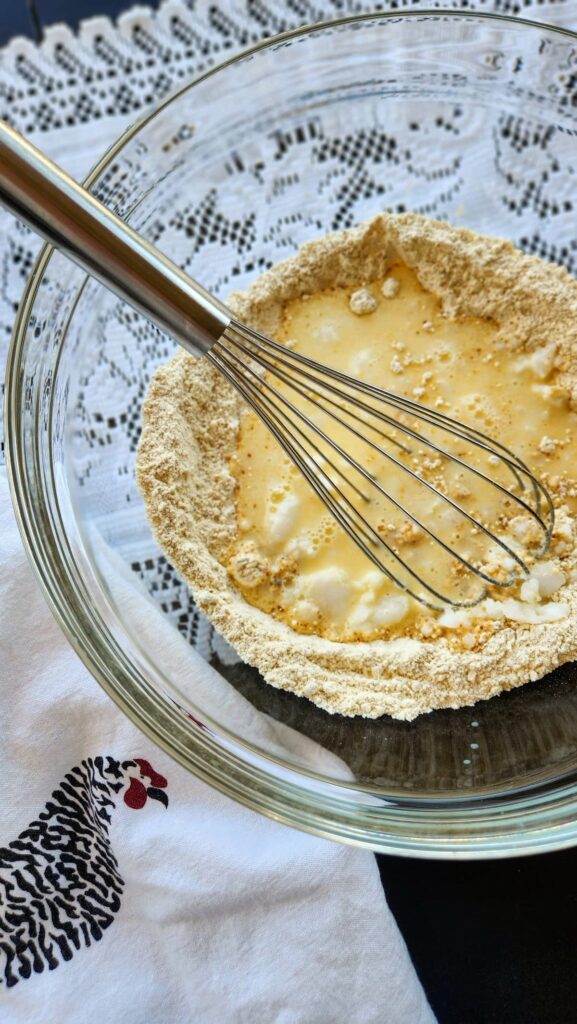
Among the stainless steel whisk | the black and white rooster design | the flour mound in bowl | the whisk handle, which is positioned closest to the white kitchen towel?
the black and white rooster design

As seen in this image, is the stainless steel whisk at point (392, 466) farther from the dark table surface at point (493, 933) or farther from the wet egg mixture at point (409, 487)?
the dark table surface at point (493, 933)

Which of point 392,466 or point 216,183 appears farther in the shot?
point 216,183

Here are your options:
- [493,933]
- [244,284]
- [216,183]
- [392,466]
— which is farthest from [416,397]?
[493,933]

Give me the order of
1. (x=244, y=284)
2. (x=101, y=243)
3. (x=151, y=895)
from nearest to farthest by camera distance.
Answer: (x=101, y=243) → (x=151, y=895) → (x=244, y=284)

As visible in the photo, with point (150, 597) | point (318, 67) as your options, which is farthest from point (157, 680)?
point (318, 67)

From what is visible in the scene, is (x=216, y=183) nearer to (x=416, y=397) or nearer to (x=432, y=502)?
(x=416, y=397)

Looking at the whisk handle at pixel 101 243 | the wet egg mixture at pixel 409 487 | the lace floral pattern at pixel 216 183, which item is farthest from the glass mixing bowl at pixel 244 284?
the whisk handle at pixel 101 243

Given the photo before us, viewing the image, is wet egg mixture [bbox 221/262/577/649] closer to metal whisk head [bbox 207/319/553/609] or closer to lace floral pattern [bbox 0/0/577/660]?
metal whisk head [bbox 207/319/553/609]
